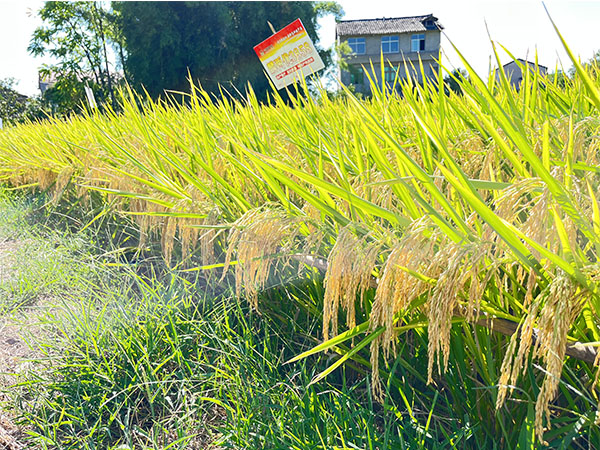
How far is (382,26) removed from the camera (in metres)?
42.8

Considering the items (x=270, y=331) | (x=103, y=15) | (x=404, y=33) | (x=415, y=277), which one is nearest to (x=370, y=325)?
(x=415, y=277)

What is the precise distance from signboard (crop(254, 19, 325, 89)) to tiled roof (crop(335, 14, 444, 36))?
1541 inches

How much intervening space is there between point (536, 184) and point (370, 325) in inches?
15.4

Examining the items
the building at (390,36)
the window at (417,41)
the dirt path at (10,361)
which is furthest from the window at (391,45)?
the dirt path at (10,361)

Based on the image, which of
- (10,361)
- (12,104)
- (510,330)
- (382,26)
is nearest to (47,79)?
(12,104)

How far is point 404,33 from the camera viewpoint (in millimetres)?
41562

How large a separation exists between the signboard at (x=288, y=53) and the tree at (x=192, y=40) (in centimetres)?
1863

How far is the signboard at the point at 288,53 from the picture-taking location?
327cm

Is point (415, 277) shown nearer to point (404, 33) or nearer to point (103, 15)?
point (103, 15)

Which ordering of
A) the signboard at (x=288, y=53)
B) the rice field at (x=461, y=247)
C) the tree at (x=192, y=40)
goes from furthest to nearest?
the tree at (x=192, y=40) < the signboard at (x=288, y=53) < the rice field at (x=461, y=247)

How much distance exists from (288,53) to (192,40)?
20.5 meters

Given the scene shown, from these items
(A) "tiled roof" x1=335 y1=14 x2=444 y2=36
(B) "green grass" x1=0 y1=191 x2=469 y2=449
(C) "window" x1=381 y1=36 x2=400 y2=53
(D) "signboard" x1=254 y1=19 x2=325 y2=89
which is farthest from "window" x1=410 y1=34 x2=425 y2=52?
(B) "green grass" x1=0 y1=191 x2=469 y2=449

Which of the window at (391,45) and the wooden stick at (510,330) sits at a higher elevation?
the window at (391,45)

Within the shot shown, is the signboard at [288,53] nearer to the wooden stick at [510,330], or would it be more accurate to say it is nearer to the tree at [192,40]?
the wooden stick at [510,330]
